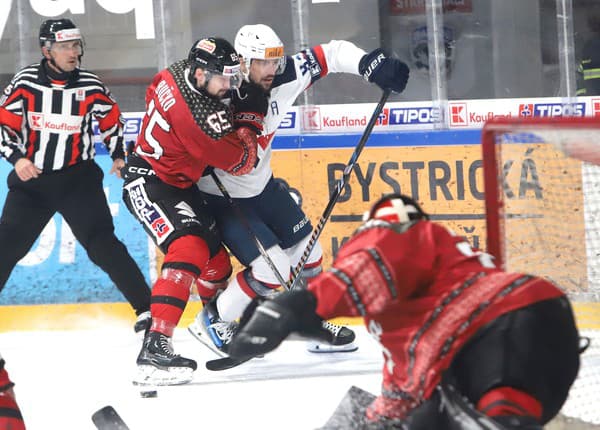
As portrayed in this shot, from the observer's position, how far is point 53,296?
15.6ft

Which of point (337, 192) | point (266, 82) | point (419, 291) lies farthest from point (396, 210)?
point (337, 192)

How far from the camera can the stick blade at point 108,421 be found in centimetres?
284

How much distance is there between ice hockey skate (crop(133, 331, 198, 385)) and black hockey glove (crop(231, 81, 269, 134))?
2.49 ft

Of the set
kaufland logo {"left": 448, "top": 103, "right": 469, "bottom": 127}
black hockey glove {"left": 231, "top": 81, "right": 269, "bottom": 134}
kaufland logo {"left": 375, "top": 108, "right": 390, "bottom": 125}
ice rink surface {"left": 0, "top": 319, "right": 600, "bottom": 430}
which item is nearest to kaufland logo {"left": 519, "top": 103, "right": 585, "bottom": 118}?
kaufland logo {"left": 448, "top": 103, "right": 469, "bottom": 127}

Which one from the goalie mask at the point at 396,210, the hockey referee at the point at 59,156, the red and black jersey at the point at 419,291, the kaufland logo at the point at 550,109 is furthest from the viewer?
the kaufland logo at the point at 550,109

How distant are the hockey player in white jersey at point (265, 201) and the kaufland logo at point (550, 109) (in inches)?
44.0

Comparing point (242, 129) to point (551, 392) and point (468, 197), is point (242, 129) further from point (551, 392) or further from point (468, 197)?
point (551, 392)

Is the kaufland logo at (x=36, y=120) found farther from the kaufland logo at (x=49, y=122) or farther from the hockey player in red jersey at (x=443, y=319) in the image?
the hockey player in red jersey at (x=443, y=319)

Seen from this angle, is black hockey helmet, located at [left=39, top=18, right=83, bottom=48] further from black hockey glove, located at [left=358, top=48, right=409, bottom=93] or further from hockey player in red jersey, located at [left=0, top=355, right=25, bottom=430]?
hockey player in red jersey, located at [left=0, top=355, right=25, bottom=430]

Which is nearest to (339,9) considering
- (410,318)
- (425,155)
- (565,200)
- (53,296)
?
(425,155)

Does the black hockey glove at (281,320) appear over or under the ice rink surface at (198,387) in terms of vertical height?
over

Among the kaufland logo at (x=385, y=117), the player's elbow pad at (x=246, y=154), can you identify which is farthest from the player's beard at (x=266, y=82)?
the kaufland logo at (x=385, y=117)

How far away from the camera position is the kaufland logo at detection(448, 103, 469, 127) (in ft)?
15.8

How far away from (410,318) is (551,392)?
0.30 meters
